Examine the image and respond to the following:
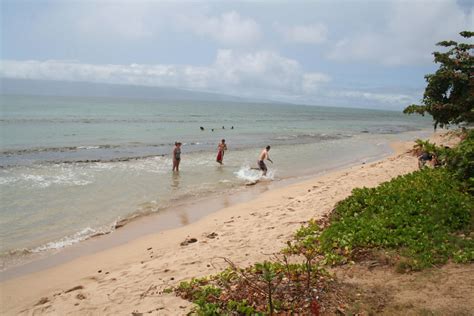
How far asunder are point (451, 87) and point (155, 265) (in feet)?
29.9

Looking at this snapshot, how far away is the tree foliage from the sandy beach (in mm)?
3625

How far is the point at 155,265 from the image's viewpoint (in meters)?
7.78

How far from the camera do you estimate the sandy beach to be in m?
6.27

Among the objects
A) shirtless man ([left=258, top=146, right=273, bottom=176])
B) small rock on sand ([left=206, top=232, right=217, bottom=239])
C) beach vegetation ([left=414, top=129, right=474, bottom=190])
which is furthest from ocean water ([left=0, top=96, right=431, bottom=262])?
beach vegetation ([left=414, top=129, right=474, bottom=190])

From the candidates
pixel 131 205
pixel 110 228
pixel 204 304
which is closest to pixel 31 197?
pixel 131 205

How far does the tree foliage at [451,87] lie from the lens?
1015 cm

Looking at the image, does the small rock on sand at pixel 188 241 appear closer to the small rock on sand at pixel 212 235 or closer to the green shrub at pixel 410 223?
the small rock on sand at pixel 212 235

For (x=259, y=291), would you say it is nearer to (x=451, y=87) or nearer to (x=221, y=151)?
(x=451, y=87)

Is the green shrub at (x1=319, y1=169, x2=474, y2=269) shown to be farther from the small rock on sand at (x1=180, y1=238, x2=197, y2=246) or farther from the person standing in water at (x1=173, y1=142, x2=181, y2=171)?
the person standing in water at (x1=173, y1=142, x2=181, y2=171)

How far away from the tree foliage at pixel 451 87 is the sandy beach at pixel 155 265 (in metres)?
3.62

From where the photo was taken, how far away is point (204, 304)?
17.6ft

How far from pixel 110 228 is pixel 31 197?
5.11 m

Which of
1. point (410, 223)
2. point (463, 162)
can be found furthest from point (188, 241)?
point (463, 162)

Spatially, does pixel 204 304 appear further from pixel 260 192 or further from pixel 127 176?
pixel 127 176
